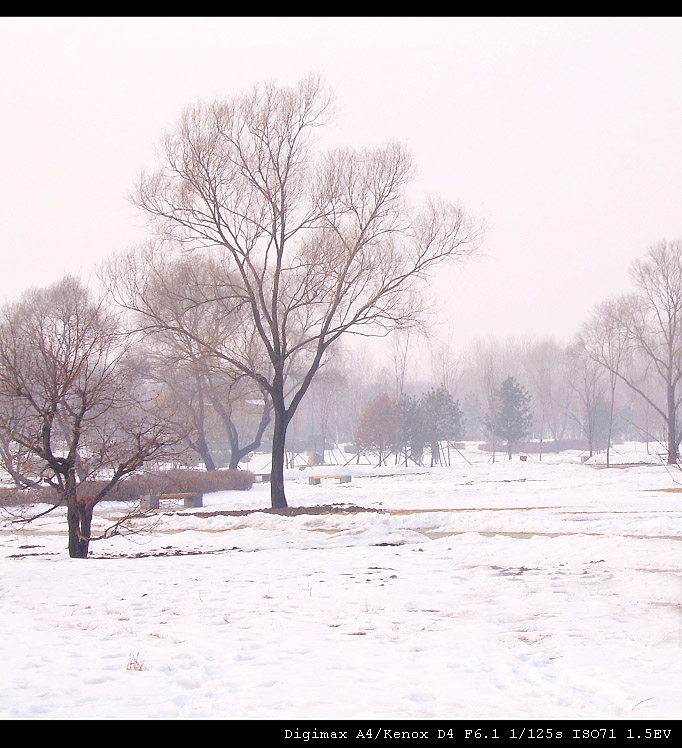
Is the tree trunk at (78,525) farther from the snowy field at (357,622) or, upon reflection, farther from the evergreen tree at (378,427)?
the evergreen tree at (378,427)

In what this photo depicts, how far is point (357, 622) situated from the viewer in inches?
332

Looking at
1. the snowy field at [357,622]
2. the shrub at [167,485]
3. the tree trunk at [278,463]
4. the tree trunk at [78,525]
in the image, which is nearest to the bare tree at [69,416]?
the tree trunk at [78,525]

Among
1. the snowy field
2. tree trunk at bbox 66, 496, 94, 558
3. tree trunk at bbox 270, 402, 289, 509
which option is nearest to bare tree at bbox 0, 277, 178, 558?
tree trunk at bbox 66, 496, 94, 558

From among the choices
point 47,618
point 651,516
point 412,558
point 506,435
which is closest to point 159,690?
point 47,618

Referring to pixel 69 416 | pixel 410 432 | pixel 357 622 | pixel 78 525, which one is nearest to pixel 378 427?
pixel 410 432

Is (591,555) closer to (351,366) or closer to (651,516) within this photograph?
(651,516)

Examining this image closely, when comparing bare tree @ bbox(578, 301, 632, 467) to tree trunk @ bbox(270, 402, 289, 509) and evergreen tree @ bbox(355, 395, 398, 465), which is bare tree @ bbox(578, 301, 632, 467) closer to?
evergreen tree @ bbox(355, 395, 398, 465)

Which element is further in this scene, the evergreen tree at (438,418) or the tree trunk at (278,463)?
the evergreen tree at (438,418)

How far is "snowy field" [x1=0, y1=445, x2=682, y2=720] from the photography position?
18.2 ft

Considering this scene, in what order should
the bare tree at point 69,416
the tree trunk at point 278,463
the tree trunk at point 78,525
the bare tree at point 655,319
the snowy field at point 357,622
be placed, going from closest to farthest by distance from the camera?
the snowy field at point 357,622, the bare tree at point 69,416, the tree trunk at point 78,525, the tree trunk at point 278,463, the bare tree at point 655,319

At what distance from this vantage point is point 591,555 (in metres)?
12.5

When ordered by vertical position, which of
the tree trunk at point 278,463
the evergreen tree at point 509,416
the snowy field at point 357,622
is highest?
the evergreen tree at point 509,416

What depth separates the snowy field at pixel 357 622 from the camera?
555cm
